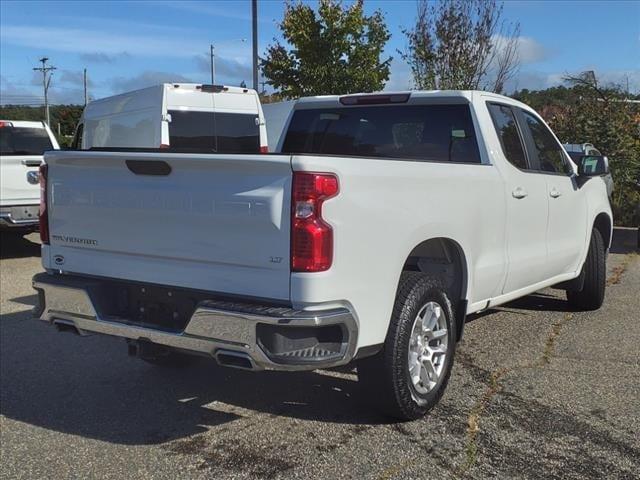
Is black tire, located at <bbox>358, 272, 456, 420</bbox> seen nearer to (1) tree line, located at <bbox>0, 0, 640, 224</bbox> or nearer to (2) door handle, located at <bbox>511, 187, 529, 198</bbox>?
(2) door handle, located at <bbox>511, 187, 529, 198</bbox>

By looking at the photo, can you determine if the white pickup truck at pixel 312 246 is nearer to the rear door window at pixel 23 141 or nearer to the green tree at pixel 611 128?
the rear door window at pixel 23 141

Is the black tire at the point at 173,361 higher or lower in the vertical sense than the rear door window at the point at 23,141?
lower

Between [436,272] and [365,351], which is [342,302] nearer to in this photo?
[365,351]

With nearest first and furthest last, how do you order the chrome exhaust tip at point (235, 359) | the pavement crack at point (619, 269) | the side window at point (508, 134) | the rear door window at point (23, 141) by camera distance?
the chrome exhaust tip at point (235, 359) < the side window at point (508, 134) < the pavement crack at point (619, 269) < the rear door window at point (23, 141)

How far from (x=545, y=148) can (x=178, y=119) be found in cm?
577

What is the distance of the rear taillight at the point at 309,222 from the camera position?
3129 mm

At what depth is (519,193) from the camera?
16.1 ft

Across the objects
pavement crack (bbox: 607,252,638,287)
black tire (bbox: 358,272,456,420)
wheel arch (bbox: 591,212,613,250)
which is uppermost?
wheel arch (bbox: 591,212,613,250)

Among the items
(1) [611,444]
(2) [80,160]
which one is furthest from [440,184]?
(2) [80,160]

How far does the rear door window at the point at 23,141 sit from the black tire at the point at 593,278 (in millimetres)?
7802

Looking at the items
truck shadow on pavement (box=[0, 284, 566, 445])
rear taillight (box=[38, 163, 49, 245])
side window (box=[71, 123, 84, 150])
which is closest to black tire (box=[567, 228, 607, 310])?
truck shadow on pavement (box=[0, 284, 566, 445])

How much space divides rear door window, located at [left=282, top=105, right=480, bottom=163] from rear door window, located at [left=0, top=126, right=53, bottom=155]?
20.9 ft

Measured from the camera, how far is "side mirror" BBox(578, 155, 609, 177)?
5859 millimetres

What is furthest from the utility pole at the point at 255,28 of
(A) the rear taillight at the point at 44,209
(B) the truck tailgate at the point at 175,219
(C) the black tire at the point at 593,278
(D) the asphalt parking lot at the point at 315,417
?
(B) the truck tailgate at the point at 175,219
